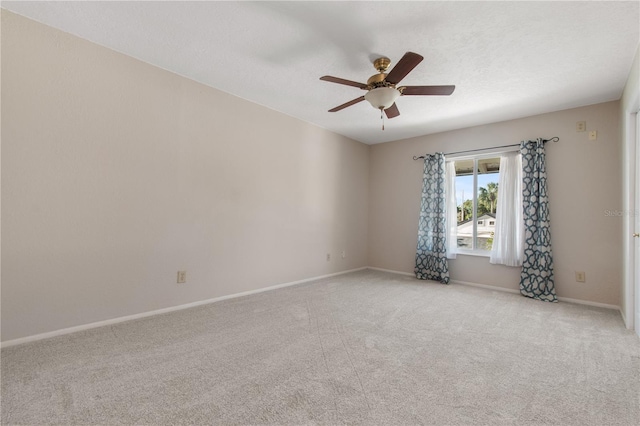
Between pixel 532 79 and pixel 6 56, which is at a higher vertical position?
pixel 532 79

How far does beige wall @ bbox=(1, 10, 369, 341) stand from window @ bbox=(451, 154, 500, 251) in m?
2.68

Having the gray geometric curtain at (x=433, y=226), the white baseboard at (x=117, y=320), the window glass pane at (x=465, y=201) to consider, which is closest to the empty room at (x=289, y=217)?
the white baseboard at (x=117, y=320)

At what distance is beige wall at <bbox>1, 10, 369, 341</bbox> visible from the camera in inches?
85.0

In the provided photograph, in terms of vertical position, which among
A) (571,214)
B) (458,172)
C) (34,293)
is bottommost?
(34,293)

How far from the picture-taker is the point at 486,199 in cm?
436

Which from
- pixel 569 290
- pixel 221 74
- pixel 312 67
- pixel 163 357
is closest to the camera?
pixel 163 357

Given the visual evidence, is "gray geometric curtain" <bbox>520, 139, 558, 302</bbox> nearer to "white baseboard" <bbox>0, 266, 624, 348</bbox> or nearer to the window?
"white baseboard" <bbox>0, 266, 624, 348</bbox>

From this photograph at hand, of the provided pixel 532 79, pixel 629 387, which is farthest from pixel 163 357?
pixel 532 79

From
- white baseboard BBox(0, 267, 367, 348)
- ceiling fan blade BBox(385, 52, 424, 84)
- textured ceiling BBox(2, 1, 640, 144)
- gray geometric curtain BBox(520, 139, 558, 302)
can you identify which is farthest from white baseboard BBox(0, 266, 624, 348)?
ceiling fan blade BBox(385, 52, 424, 84)

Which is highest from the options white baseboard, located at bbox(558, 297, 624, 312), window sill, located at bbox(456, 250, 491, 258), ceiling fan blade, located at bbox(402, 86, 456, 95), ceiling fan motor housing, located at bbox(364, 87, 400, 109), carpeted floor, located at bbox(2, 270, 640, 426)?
ceiling fan blade, located at bbox(402, 86, 456, 95)

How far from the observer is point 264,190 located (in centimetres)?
378

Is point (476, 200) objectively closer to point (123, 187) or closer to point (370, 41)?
point (370, 41)

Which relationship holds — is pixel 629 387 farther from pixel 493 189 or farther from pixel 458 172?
pixel 458 172

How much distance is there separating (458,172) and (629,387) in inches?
135
